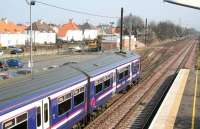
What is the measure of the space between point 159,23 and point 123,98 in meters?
161

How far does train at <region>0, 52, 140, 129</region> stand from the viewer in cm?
1159

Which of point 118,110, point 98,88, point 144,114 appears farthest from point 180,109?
point 98,88

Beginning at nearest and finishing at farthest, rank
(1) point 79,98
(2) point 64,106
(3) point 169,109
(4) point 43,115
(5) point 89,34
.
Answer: (4) point 43,115, (2) point 64,106, (1) point 79,98, (3) point 169,109, (5) point 89,34

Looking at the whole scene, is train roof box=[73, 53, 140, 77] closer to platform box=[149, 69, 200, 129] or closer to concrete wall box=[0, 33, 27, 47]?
platform box=[149, 69, 200, 129]

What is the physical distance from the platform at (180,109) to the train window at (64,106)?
4.45m

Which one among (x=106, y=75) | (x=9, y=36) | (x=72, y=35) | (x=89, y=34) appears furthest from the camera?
(x=89, y=34)

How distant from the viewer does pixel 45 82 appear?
1465 cm

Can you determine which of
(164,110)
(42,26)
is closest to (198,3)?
(164,110)

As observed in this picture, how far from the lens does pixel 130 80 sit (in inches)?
1165

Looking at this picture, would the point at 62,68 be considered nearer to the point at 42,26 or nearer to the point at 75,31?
the point at 42,26

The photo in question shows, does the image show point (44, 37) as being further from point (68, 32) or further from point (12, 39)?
point (68, 32)

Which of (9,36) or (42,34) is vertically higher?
(42,34)

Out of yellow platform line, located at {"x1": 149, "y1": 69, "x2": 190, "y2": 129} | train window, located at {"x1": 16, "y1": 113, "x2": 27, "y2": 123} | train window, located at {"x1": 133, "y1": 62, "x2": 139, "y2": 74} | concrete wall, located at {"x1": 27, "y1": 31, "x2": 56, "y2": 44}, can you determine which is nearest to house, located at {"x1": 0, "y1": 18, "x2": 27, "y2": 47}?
concrete wall, located at {"x1": 27, "y1": 31, "x2": 56, "y2": 44}

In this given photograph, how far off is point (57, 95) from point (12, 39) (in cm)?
8815
